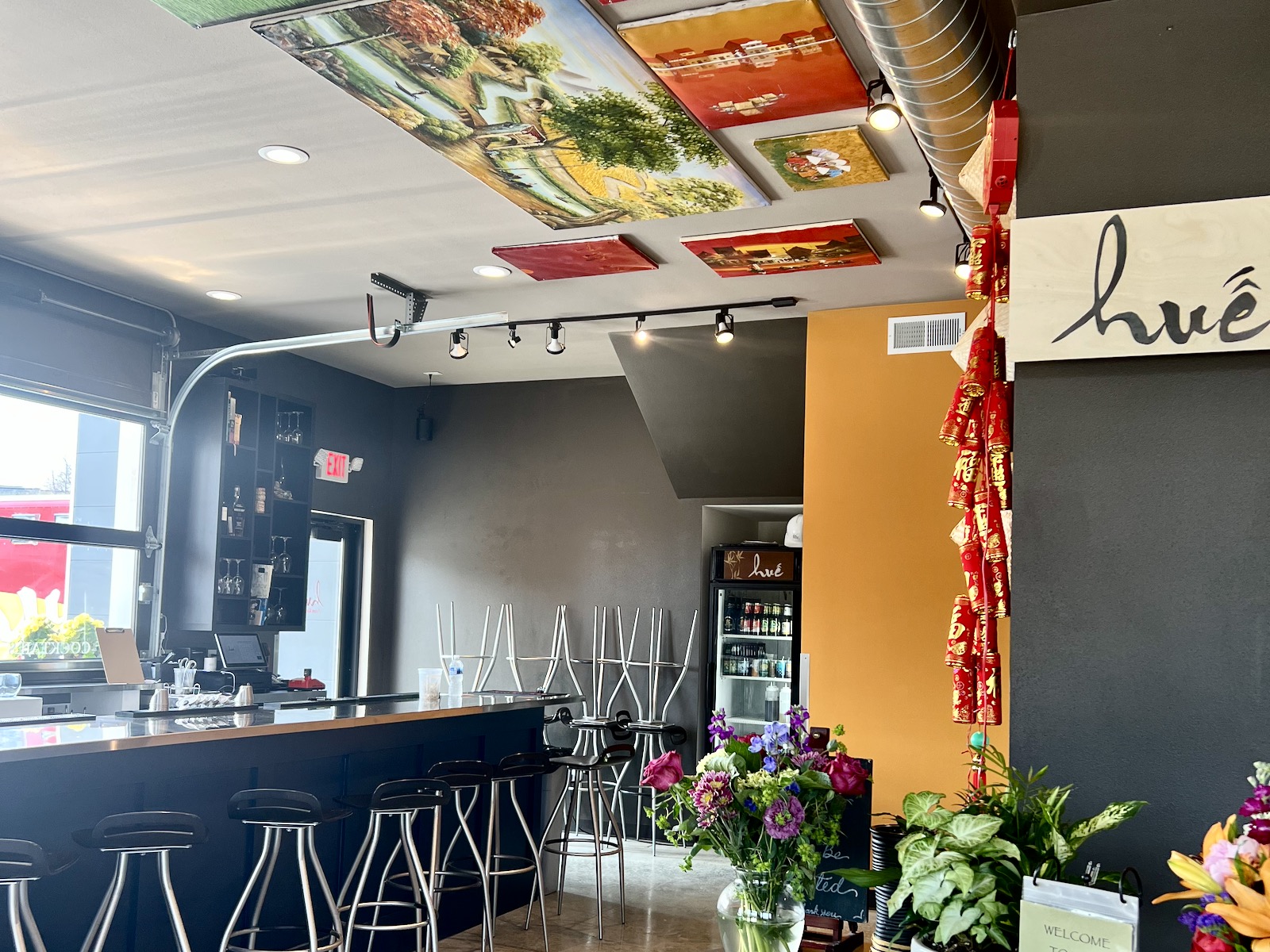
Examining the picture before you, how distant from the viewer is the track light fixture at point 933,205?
409cm

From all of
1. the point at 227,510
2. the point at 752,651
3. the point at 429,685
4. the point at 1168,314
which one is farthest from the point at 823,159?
the point at 227,510

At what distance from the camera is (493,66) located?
3504mm

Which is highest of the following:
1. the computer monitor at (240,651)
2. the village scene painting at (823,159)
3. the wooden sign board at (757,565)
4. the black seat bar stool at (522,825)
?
the village scene painting at (823,159)

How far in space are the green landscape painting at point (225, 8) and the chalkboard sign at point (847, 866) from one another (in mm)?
2608

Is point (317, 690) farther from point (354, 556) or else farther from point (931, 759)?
point (931, 759)

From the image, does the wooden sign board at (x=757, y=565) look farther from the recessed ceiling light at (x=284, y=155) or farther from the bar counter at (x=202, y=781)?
the recessed ceiling light at (x=284, y=155)

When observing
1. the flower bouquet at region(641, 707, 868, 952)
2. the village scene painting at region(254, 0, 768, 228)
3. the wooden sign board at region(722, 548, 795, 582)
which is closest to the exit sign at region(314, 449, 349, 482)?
the wooden sign board at region(722, 548, 795, 582)

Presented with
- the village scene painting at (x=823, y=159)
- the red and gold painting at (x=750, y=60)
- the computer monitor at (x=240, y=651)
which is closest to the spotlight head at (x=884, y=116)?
the red and gold painting at (x=750, y=60)

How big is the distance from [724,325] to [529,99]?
2.61 metres

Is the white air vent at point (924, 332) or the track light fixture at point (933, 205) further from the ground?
the track light fixture at point (933, 205)

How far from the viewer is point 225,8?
318 centimetres

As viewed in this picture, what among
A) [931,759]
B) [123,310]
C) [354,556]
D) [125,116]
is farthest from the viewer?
[354,556]

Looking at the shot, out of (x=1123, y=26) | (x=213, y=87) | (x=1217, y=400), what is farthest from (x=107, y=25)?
(x=1217, y=400)

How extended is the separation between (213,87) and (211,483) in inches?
134
